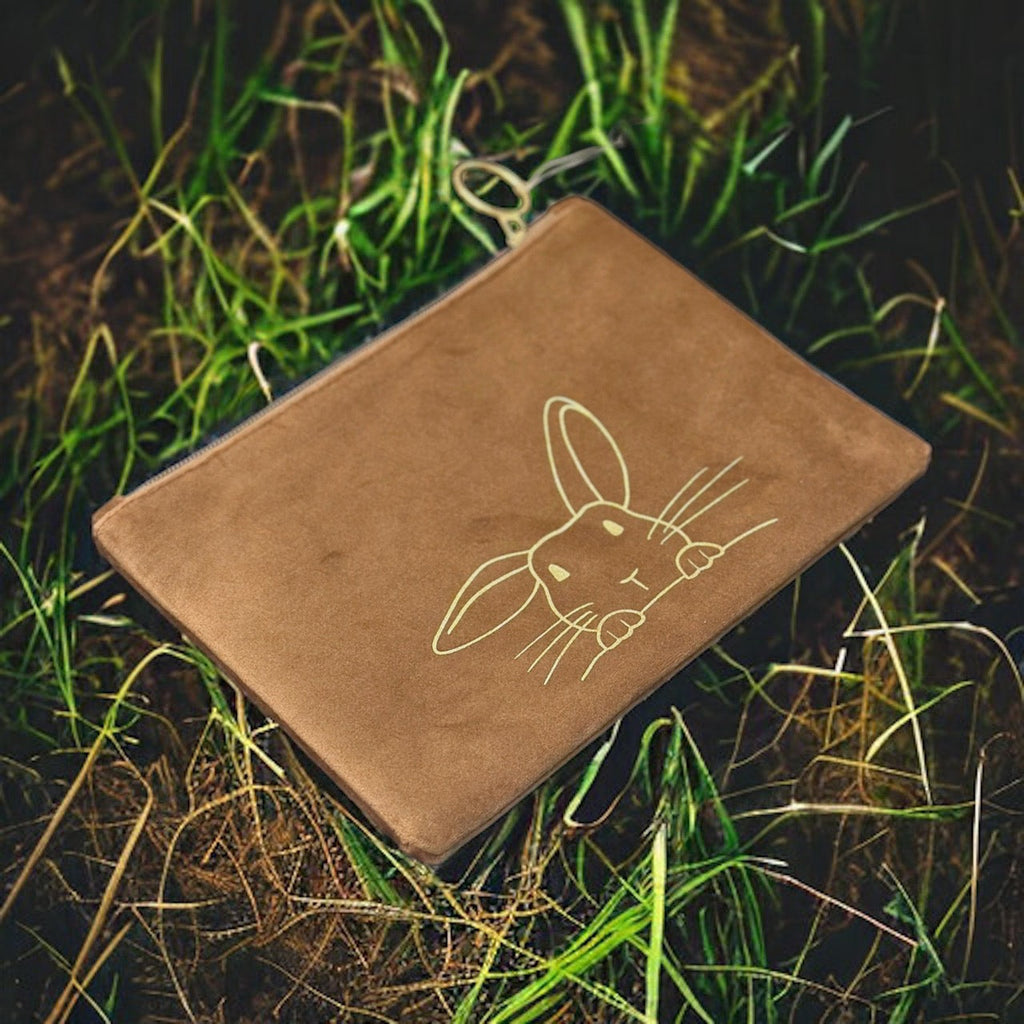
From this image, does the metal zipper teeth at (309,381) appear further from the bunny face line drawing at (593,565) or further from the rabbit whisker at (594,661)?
the rabbit whisker at (594,661)

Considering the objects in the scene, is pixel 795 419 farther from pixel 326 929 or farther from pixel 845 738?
pixel 326 929

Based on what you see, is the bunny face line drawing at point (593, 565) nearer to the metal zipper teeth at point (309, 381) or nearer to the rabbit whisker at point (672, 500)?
the rabbit whisker at point (672, 500)

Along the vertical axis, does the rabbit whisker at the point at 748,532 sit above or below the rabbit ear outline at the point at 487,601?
below

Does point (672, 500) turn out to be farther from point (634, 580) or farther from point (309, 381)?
point (309, 381)

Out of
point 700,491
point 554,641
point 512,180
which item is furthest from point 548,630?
point 512,180

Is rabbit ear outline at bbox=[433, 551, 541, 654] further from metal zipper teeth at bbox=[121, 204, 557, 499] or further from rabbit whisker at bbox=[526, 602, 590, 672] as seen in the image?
metal zipper teeth at bbox=[121, 204, 557, 499]

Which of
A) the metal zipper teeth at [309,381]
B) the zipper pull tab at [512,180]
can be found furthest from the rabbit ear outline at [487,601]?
the zipper pull tab at [512,180]

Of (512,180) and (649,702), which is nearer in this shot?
(649,702)

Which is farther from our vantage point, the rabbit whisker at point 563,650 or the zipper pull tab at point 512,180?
the zipper pull tab at point 512,180
